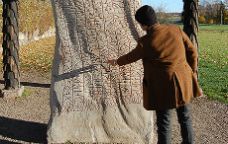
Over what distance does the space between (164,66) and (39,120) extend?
323 cm

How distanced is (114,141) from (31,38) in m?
18.2

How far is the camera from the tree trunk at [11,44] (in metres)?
9.06

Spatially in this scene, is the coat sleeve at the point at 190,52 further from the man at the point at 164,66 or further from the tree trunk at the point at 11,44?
the tree trunk at the point at 11,44

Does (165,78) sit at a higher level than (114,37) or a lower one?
lower

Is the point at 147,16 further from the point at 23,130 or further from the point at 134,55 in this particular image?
the point at 23,130

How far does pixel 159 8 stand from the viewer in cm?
6334

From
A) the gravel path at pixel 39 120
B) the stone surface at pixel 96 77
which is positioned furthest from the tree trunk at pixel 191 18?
the stone surface at pixel 96 77

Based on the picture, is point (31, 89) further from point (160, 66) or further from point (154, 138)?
point (160, 66)

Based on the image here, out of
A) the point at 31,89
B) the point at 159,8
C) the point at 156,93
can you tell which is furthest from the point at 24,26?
the point at 159,8

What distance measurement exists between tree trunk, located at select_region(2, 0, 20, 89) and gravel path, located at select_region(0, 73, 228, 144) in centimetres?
44

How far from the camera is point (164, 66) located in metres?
4.82

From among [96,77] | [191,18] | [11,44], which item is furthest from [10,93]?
[191,18]

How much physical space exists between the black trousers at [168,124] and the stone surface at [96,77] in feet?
2.95

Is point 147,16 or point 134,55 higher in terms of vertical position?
point 147,16
